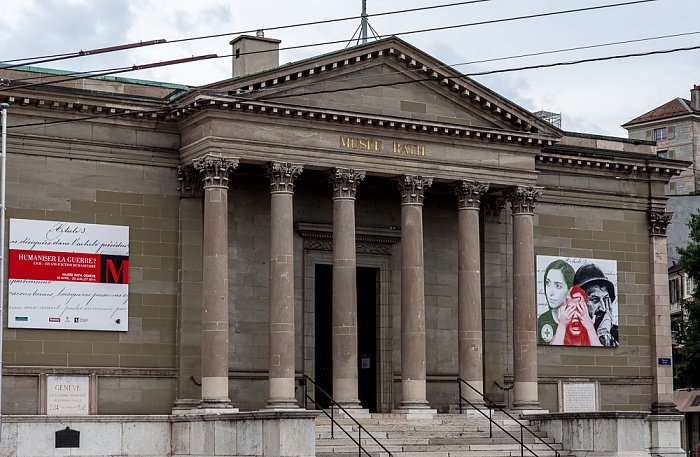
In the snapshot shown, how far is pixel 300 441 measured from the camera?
104ft

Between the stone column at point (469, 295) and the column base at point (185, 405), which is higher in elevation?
the stone column at point (469, 295)

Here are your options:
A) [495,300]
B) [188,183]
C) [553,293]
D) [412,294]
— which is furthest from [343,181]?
[553,293]

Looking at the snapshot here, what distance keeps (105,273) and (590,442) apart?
1432 centimetres

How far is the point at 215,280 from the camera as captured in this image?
36.0 m

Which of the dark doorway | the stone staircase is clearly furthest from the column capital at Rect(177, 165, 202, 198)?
the stone staircase

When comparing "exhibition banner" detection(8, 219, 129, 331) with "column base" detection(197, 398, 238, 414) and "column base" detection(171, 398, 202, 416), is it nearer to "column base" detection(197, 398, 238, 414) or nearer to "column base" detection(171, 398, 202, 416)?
"column base" detection(171, 398, 202, 416)

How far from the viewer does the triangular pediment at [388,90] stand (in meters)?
37.2

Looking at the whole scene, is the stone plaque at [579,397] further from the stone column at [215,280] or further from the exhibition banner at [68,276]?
the exhibition banner at [68,276]

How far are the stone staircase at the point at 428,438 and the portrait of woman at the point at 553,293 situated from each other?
189 inches

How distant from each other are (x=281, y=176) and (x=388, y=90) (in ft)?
15.7

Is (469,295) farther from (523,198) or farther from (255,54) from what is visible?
(255,54)

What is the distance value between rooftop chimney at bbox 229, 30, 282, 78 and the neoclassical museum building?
7cm

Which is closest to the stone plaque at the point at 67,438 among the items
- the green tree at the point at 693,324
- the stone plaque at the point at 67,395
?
the stone plaque at the point at 67,395

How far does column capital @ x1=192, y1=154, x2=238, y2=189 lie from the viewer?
36188 millimetres
